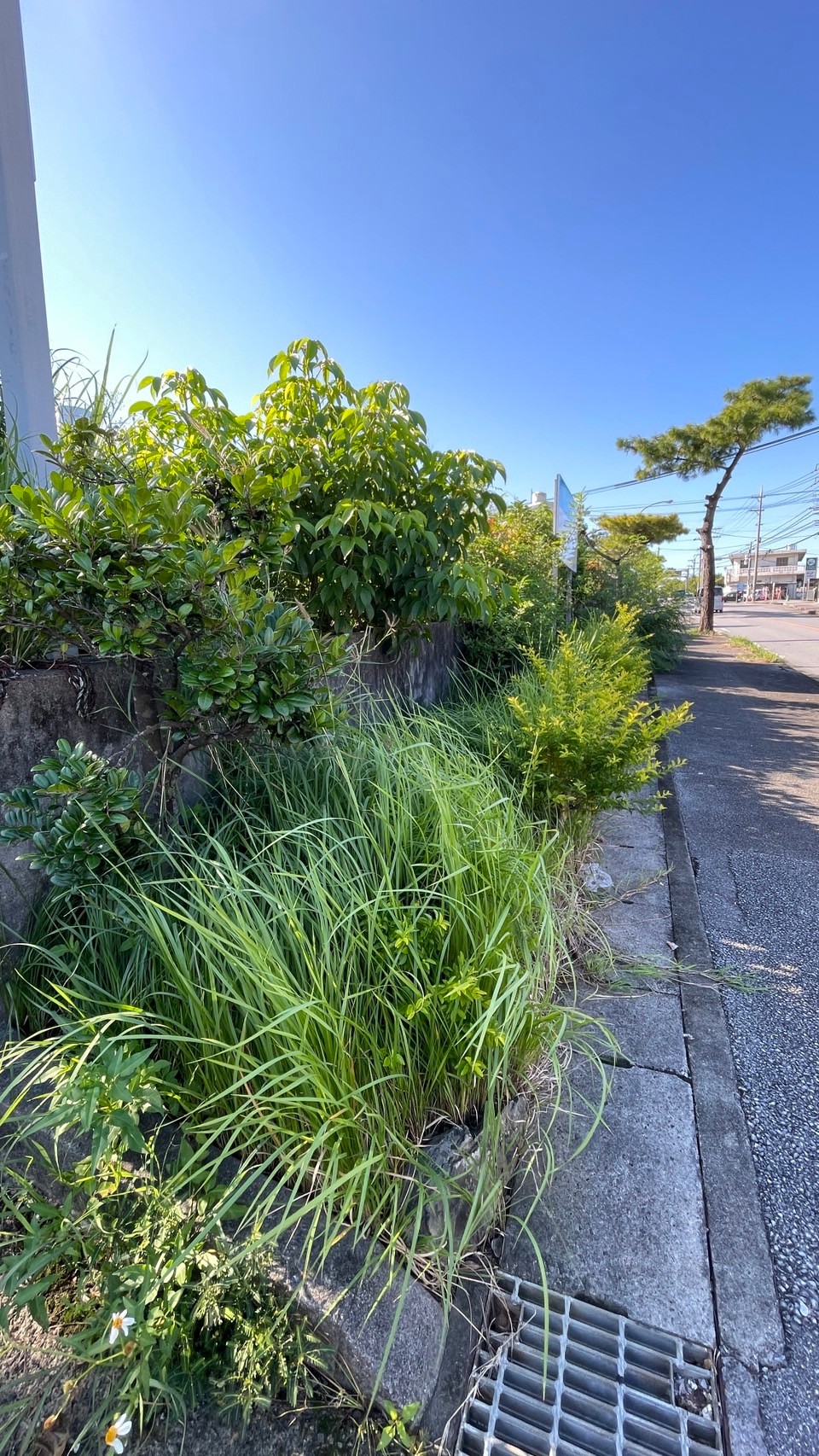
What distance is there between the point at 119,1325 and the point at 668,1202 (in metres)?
1.13

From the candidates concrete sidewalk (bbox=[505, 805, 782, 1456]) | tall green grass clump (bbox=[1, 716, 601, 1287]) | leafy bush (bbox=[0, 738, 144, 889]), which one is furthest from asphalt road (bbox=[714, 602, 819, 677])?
leafy bush (bbox=[0, 738, 144, 889])

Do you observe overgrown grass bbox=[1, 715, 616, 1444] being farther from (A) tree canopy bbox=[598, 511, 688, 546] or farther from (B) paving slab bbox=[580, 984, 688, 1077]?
(A) tree canopy bbox=[598, 511, 688, 546]

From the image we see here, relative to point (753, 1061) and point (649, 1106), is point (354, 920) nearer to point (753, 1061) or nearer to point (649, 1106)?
point (649, 1106)

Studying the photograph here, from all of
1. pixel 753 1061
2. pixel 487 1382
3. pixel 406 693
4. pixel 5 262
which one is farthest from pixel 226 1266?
pixel 5 262

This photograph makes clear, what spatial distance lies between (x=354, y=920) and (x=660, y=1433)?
984 millimetres

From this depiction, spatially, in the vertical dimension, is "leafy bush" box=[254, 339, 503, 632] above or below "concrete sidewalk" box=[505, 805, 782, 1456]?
above

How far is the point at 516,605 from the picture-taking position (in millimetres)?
4453

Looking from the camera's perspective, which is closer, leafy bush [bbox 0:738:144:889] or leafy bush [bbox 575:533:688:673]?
leafy bush [bbox 0:738:144:889]

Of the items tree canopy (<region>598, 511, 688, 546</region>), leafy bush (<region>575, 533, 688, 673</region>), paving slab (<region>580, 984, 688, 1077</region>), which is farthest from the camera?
tree canopy (<region>598, 511, 688, 546</region>)

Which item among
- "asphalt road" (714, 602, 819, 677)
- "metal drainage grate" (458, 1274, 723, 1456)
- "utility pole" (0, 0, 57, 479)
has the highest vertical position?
"utility pole" (0, 0, 57, 479)

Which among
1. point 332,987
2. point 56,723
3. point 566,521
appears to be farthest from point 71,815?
point 566,521

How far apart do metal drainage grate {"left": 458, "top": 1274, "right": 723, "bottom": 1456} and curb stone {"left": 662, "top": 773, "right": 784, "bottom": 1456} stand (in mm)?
54

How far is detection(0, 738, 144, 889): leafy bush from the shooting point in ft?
4.38

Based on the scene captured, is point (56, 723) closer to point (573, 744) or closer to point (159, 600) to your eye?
point (159, 600)
